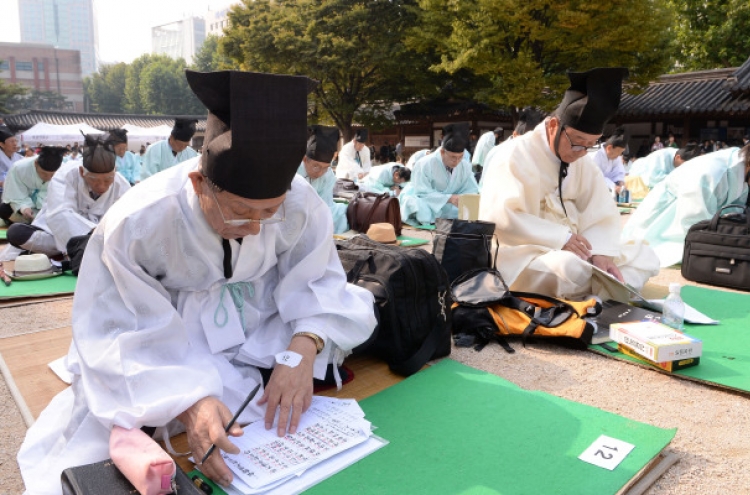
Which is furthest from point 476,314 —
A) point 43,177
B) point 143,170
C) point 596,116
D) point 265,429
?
point 143,170

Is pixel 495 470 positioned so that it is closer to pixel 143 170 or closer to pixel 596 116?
pixel 596 116

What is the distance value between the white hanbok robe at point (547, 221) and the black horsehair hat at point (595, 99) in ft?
1.21

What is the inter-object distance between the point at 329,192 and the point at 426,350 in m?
4.05

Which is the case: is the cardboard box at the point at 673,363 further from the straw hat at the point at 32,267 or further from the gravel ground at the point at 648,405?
the straw hat at the point at 32,267

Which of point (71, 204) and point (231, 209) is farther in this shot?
point (71, 204)

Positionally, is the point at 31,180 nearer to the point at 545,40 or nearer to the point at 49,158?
the point at 49,158

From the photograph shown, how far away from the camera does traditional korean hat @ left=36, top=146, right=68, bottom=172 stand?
679cm

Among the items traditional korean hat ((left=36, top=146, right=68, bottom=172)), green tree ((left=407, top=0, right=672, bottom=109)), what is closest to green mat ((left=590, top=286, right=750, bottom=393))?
traditional korean hat ((left=36, top=146, right=68, bottom=172))

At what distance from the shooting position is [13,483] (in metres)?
2.20

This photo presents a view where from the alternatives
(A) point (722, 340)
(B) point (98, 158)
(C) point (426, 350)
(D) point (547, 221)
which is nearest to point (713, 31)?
(D) point (547, 221)

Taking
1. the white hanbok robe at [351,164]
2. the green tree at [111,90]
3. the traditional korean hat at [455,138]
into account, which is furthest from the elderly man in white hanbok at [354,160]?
the green tree at [111,90]

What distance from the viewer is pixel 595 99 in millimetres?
3824

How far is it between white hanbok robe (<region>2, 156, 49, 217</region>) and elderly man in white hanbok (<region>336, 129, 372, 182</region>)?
6.44 m

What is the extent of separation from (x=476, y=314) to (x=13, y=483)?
8.48 feet
